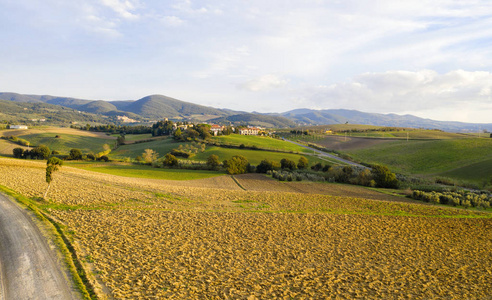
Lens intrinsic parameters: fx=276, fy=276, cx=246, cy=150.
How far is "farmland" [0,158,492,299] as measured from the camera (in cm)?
1277

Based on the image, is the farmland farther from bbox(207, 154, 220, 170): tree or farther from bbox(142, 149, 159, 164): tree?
bbox(142, 149, 159, 164): tree

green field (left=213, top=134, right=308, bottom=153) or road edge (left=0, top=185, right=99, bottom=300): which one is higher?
green field (left=213, top=134, right=308, bottom=153)

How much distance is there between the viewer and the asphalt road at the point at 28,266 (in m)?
11.0

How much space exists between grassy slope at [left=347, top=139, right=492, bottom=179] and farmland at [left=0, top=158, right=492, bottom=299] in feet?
117

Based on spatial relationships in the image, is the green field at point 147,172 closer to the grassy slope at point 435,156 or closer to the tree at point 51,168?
the tree at point 51,168

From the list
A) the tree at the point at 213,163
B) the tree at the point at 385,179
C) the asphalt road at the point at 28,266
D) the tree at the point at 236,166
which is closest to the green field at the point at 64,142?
the tree at the point at 213,163

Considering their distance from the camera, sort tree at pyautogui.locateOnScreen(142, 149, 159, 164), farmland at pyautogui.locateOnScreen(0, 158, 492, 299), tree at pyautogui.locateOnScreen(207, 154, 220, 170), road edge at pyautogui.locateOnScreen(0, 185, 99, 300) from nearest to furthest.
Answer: road edge at pyautogui.locateOnScreen(0, 185, 99, 300) → farmland at pyautogui.locateOnScreen(0, 158, 492, 299) → tree at pyautogui.locateOnScreen(207, 154, 220, 170) → tree at pyautogui.locateOnScreen(142, 149, 159, 164)

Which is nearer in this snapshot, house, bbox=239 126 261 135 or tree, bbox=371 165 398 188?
tree, bbox=371 165 398 188

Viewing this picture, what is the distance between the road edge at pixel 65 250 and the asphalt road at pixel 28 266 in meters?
0.30

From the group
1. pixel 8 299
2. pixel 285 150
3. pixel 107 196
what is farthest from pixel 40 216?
pixel 285 150

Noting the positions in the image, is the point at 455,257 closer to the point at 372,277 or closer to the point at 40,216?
the point at 372,277

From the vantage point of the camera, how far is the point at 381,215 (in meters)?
28.0

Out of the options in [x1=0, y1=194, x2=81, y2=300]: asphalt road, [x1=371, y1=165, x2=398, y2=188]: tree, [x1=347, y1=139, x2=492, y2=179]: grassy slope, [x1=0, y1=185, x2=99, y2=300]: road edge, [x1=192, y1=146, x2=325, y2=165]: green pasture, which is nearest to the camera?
[x1=0, y1=194, x2=81, y2=300]: asphalt road

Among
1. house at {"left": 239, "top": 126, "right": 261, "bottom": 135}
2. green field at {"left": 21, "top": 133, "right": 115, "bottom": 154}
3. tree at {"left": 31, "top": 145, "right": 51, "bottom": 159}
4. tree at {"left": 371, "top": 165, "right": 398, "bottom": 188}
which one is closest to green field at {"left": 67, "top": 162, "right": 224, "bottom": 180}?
tree at {"left": 31, "top": 145, "right": 51, "bottom": 159}
